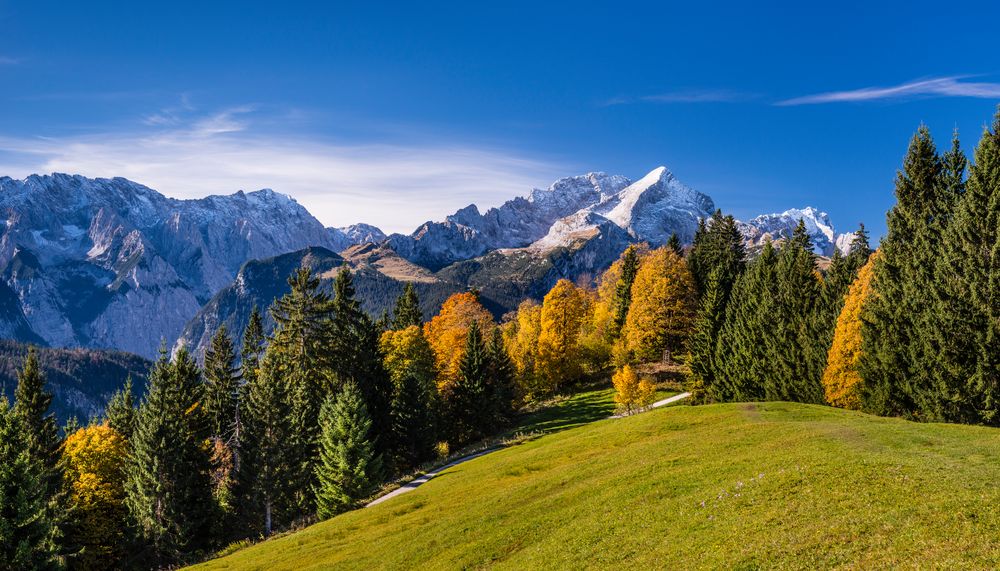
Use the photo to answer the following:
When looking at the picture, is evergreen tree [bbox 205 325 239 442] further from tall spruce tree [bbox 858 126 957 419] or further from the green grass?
tall spruce tree [bbox 858 126 957 419]

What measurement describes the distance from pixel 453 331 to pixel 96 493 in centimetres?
4918

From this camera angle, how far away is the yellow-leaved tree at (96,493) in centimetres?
5744

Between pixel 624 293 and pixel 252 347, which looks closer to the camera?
pixel 252 347

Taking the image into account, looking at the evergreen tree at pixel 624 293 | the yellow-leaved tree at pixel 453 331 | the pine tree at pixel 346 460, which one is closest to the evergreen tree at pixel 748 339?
the evergreen tree at pixel 624 293

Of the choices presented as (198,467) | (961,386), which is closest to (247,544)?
(198,467)

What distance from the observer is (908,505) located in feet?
66.1

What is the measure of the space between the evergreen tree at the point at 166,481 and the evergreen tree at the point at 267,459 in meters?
4.28

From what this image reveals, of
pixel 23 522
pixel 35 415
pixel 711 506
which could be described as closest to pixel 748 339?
pixel 711 506

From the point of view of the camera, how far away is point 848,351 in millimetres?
50312

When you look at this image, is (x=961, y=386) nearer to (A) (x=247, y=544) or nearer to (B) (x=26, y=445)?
(A) (x=247, y=544)

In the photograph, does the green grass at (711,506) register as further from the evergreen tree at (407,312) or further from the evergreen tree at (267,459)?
the evergreen tree at (407,312)

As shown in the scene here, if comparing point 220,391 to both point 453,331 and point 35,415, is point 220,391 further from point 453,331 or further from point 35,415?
point 453,331

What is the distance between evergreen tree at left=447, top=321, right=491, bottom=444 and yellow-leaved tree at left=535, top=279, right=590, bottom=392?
44.6 ft

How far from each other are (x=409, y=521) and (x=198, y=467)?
1367 inches
